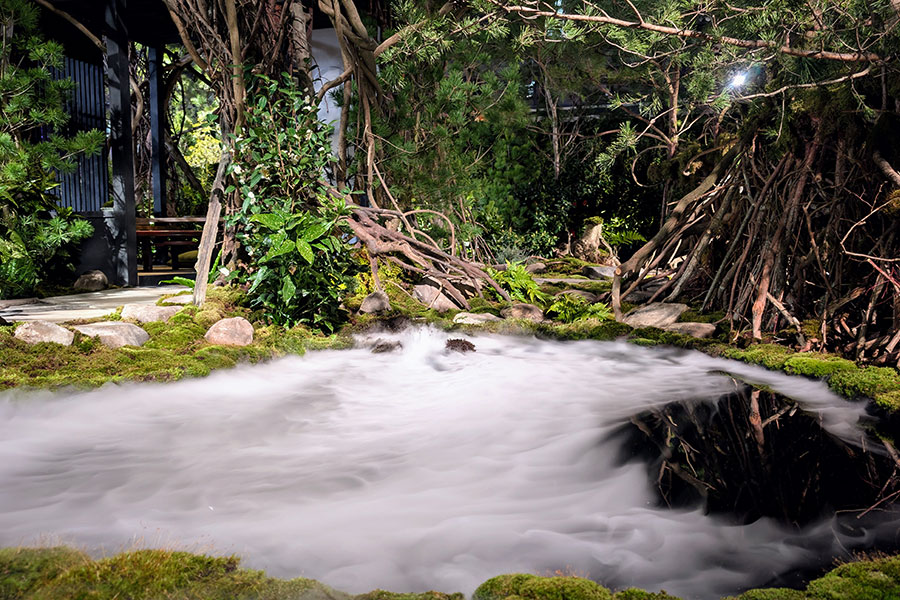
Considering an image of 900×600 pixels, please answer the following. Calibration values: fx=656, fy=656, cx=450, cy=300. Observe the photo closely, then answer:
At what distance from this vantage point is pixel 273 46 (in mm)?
5461

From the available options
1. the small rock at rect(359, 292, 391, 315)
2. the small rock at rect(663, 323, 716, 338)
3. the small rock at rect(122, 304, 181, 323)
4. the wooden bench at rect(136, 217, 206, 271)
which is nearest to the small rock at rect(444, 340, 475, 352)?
the small rock at rect(359, 292, 391, 315)

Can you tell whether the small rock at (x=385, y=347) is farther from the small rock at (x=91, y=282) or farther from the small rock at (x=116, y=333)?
the small rock at (x=91, y=282)

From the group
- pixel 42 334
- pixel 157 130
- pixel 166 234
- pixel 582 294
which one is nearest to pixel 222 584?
pixel 42 334

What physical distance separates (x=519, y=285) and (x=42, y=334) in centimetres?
427

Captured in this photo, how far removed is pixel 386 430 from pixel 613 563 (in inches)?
64.2

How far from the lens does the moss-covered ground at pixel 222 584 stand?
168 cm

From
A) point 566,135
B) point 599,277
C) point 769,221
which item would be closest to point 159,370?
point 769,221

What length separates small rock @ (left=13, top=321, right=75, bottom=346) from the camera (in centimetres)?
407

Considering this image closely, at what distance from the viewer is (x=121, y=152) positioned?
7746 mm

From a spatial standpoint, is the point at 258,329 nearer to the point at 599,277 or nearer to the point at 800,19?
the point at 800,19

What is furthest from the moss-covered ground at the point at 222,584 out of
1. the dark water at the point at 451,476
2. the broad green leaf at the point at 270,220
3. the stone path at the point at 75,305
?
the stone path at the point at 75,305

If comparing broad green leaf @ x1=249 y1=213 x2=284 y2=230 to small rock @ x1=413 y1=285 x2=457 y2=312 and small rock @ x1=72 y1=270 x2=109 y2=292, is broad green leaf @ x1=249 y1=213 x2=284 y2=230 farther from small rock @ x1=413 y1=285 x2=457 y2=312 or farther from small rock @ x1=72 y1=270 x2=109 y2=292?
small rock @ x1=72 y1=270 x2=109 y2=292

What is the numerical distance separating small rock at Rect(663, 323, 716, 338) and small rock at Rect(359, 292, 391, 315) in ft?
8.09

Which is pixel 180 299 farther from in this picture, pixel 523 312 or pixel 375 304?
pixel 523 312
